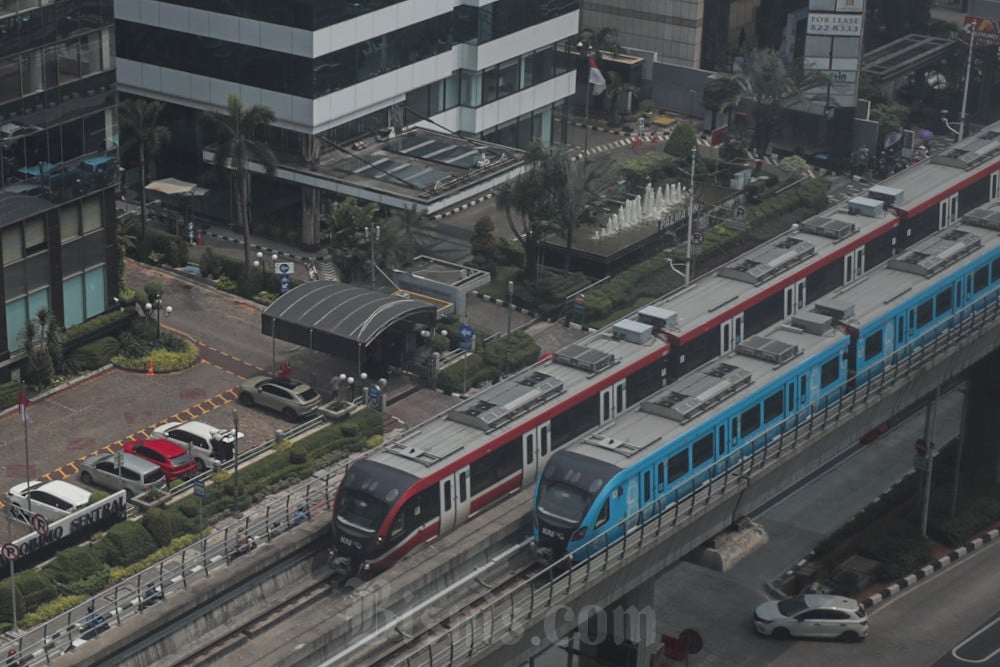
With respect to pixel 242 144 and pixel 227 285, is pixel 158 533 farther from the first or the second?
pixel 242 144

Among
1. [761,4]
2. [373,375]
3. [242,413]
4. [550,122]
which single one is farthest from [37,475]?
[761,4]

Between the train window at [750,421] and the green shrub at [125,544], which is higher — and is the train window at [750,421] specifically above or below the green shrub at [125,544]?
above

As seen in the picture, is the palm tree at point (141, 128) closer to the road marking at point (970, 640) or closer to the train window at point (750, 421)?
the train window at point (750, 421)

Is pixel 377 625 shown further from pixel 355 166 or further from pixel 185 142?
pixel 185 142

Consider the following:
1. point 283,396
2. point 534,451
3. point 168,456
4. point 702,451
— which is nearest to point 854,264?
point 702,451

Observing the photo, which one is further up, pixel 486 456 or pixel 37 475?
pixel 486 456

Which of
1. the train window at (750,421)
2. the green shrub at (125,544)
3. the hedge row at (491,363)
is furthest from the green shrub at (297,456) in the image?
the train window at (750,421)
